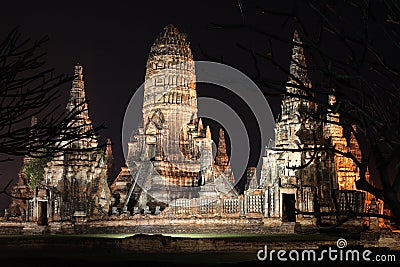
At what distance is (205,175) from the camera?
40.5 m

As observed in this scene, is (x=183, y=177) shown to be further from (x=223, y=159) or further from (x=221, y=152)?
(x=221, y=152)

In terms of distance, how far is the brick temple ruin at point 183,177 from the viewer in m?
30.6

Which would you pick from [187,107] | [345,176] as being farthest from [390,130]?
[187,107]

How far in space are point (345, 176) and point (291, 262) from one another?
32.5 meters

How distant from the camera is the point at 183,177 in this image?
4512 centimetres

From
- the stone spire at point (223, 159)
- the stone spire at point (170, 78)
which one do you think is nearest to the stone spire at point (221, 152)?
the stone spire at point (223, 159)

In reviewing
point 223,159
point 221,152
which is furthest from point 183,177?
point 221,152

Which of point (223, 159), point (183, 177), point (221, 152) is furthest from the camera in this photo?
point (221, 152)

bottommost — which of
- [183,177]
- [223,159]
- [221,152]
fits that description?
[183,177]

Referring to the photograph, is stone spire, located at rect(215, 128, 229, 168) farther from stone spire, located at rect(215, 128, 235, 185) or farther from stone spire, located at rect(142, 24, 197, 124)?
stone spire, located at rect(142, 24, 197, 124)

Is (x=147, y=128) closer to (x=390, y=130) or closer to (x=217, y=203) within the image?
(x=217, y=203)

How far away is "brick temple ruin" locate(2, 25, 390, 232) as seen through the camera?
30.6m

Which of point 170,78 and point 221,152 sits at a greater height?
point 170,78

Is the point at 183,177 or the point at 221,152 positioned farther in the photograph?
the point at 221,152
